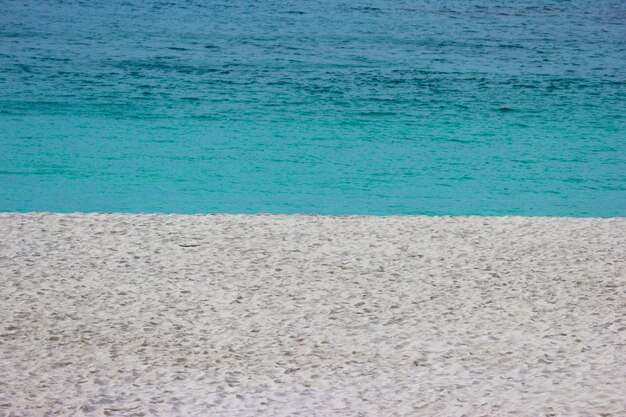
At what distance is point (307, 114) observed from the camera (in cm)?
899

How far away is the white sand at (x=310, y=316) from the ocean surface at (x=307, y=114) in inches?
63.4

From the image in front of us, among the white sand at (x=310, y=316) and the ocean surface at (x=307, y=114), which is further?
the ocean surface at (x=307, y=114)

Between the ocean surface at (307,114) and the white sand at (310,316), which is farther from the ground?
A: the white sand at (310,316)

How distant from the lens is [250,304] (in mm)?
3211

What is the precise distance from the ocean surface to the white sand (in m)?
1.61

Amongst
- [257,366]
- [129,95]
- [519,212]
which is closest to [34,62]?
[129,95]

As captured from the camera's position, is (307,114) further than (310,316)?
Yes

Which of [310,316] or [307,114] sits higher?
[310,316]

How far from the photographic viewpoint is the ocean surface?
620cm

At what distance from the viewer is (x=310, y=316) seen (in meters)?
3.10

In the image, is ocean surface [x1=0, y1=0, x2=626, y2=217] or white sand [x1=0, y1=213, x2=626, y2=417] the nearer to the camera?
white sand [x1=0, y1=213, x2=626, y2=417]

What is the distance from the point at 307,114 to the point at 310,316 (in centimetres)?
607

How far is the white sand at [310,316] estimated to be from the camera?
7.97ft

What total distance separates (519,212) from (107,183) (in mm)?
3171
